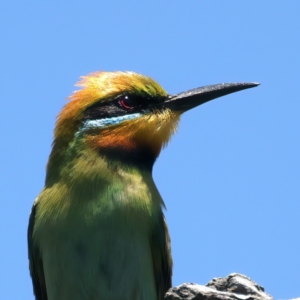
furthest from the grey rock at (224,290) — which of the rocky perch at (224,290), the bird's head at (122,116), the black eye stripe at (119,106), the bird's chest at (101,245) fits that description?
the black eye stripe at (119,106)

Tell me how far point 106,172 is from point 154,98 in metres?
1.07

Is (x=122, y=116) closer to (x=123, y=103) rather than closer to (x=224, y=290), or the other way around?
(x=123, y=103)

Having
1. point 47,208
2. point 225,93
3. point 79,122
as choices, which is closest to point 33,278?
point 47,208

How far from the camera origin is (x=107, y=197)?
793 cm

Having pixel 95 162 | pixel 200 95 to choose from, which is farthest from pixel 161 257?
pixel 200 95

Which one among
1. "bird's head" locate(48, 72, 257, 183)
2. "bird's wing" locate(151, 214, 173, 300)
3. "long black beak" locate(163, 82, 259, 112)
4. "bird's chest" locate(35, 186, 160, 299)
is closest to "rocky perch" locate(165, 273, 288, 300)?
"bird's chest" locate(35, 186, 160, 299)

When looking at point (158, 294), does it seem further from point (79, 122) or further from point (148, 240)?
point (79, 122)

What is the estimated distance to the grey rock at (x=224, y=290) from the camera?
601 centimetres

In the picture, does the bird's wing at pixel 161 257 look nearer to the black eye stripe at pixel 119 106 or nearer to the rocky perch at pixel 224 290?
the black eye stripe at pixel 119 106

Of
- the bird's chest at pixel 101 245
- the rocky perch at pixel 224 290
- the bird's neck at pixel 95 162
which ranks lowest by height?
the rocky perch at pixel 224 290

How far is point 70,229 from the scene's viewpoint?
786cm

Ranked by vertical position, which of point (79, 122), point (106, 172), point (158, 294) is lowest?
point (158, 294)

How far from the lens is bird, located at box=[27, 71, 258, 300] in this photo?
7.79m

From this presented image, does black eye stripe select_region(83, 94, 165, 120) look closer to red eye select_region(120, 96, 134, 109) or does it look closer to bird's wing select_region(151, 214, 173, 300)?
red eye select_region(120, 96, 134, 109)
